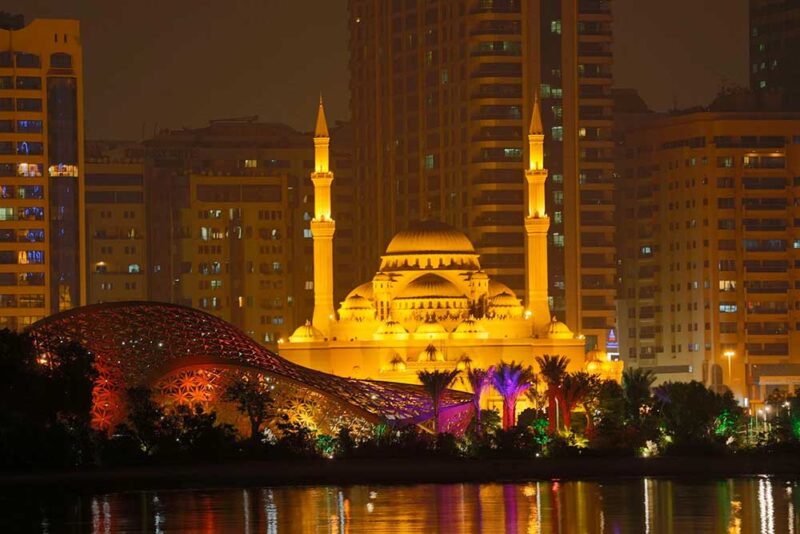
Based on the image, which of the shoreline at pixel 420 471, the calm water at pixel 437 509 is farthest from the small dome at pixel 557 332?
the calm water at pixel 437 509

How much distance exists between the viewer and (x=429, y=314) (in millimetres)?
165125

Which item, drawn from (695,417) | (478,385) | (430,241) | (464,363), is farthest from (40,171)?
(695,417)

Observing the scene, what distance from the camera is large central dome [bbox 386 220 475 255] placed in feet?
557

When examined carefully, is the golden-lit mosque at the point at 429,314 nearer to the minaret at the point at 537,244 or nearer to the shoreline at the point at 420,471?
the minaret at the point at 537,244

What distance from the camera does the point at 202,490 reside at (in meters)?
105

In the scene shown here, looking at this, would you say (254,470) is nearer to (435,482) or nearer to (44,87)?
(435,482)

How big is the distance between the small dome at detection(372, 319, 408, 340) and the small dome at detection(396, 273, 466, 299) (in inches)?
139

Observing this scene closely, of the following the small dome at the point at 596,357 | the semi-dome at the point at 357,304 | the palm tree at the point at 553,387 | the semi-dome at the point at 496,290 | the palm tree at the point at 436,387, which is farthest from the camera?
the semi-dome at the point at 496,290

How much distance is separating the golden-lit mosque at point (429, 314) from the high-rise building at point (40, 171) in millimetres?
22527

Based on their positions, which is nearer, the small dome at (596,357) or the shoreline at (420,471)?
the shoreline at (420,471)

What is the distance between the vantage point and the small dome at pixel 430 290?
6540 inches

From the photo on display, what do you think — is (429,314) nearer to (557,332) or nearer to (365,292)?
(365,292)

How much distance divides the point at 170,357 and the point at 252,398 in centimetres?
481

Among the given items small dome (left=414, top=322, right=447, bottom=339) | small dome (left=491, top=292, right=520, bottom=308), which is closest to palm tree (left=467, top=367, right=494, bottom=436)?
small dome (left=414, top=322, right=447, bottom=339)
